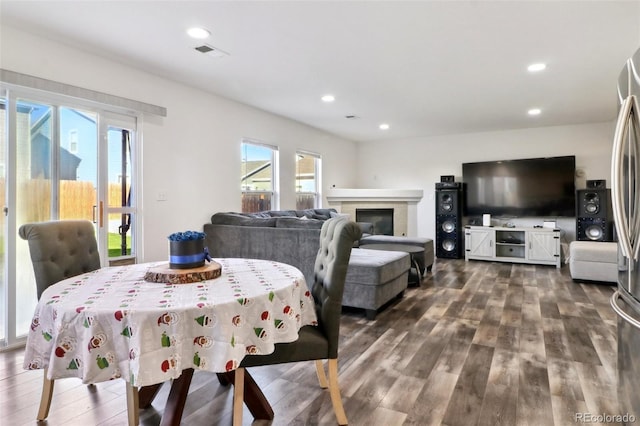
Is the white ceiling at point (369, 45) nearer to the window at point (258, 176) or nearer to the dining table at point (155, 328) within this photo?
the window at point (258, 176)

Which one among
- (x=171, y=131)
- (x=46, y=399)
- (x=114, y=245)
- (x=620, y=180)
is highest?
(x=171, y=131)

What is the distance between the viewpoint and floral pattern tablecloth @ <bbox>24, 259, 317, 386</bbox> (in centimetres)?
126

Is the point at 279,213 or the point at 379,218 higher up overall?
the point at 279,213

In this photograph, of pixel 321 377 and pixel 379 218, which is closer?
pixel 321 377

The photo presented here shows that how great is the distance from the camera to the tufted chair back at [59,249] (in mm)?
1865

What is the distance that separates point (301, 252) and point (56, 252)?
2218mm

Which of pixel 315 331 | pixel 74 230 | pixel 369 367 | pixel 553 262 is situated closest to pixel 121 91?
pixel 74 230

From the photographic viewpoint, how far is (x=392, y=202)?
7.34 meters

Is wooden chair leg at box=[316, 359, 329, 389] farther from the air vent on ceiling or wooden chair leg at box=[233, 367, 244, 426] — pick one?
the air vent on ceiling

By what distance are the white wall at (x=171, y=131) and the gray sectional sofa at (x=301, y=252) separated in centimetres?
38

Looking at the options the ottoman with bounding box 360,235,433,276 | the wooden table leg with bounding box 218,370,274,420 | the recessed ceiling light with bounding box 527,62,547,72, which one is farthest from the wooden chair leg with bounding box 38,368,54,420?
the recessed ceiling light with bounding box 527,62,547,72

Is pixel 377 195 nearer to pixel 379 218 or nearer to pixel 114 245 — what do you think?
pixel 379 218

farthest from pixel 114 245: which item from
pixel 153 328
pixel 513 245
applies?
pixel 513 245

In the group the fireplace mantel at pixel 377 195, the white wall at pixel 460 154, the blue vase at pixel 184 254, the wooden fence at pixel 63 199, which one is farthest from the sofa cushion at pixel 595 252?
the wooden fence at pixel 63 199
